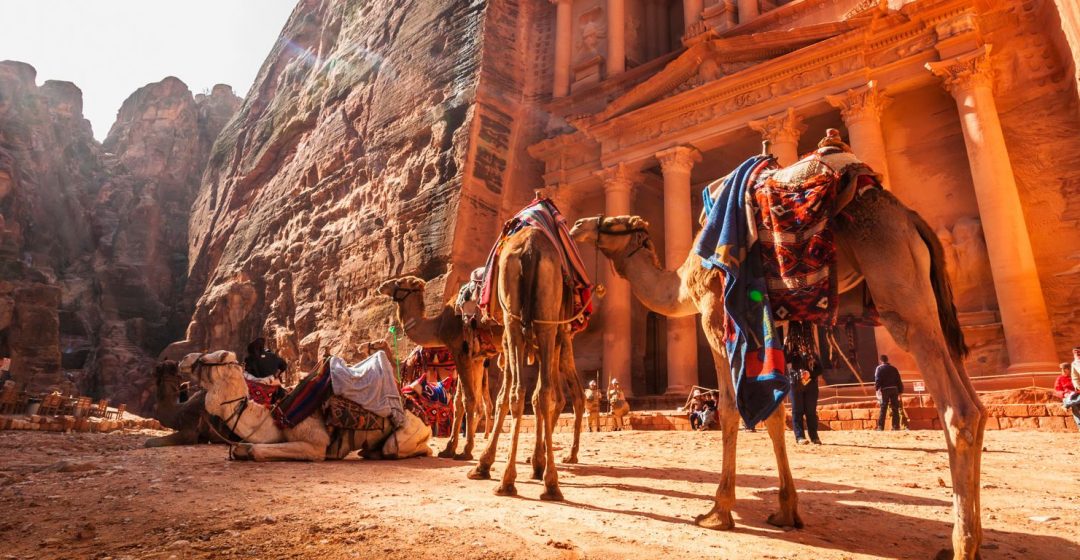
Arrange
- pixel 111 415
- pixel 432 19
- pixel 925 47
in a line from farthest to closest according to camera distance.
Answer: pixel 432 19
pixel 111 415
pixel 925 47

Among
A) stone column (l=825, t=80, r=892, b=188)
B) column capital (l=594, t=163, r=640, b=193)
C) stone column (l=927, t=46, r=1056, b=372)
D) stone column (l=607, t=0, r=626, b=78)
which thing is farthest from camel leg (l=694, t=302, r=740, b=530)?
stone column (l=607, t=0, r=626, b=78)

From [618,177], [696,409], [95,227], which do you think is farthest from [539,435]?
[95,227]

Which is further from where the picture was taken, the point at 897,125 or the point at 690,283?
the point at 897,125

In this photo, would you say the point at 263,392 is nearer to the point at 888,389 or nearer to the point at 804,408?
the point at 804,408

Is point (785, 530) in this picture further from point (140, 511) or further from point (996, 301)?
point (996, 301)

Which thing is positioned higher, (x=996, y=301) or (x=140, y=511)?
(x=996, y=301)

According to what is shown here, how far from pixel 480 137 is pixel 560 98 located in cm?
422

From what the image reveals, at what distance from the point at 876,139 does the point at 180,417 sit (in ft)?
54.6

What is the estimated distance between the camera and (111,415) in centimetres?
1961

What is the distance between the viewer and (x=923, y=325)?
9.63 ft

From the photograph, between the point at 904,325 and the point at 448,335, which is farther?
the point at 448,335

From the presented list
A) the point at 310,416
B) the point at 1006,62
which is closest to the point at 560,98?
the point at 1006,62

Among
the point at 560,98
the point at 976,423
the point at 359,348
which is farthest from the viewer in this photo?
the point at 560,98

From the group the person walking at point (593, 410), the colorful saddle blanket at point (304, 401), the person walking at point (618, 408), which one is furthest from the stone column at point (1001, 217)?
the colorful saddle blanket at point (304, 401)
